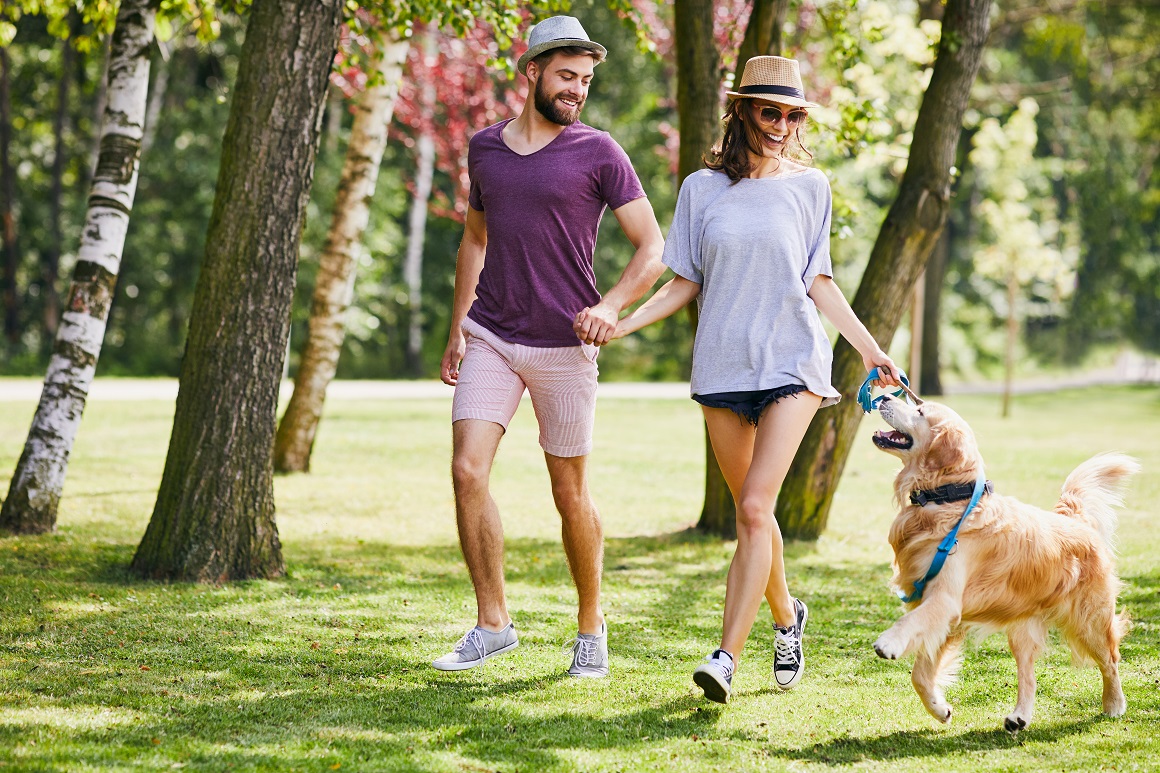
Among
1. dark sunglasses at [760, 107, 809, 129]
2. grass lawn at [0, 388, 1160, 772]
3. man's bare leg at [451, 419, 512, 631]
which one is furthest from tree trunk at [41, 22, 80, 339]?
dark sunglasses at [760, 107, 809, 129]

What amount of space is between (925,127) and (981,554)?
5.06 m

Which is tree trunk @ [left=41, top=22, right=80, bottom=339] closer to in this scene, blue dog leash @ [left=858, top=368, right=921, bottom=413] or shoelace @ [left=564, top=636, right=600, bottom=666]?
shoelace @ [left=564, top=636, right=600, bottom=666]

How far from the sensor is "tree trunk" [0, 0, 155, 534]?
24.5 ft

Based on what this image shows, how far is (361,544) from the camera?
8352 mm

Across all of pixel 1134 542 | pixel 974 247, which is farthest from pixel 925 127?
pixel 974 247

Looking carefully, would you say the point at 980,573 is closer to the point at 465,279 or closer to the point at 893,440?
the point at 893,440

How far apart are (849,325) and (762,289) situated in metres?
0.40

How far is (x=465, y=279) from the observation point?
503 cm

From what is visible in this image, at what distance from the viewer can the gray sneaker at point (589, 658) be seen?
15.7 ft

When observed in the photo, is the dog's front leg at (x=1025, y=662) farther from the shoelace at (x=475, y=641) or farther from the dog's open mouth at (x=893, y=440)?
the shoelace at (x=475, y=641)

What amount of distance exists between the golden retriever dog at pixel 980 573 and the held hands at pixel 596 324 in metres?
1.04

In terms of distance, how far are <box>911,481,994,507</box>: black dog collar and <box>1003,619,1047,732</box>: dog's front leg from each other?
0.58 meters

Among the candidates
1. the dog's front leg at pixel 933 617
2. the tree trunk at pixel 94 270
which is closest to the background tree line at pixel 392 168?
the tree trunk at pixel 94 270

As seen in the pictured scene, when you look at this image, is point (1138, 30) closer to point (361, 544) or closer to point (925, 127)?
point (925, 127)
